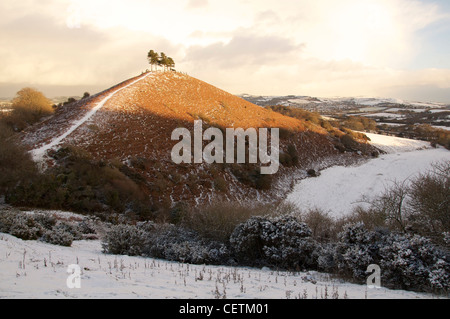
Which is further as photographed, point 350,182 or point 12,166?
point 350,182

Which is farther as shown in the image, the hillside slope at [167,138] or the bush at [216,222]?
the hillside slope at [167,138]

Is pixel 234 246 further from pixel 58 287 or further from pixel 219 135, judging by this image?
pixel 219 135

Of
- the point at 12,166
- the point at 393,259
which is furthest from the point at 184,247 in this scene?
the point at 12,166

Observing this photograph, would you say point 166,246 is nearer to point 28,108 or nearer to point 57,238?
point 57,238

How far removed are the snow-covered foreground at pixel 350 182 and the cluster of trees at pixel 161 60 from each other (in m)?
29.4

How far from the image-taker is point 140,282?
5496 mm

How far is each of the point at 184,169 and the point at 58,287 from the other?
19323mm

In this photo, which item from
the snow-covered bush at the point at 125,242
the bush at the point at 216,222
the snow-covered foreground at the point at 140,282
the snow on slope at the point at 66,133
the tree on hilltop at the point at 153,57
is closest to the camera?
the snow-covered foreground at the point at 140,282

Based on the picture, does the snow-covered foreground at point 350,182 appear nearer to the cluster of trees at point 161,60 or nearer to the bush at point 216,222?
the bush at point 216,222

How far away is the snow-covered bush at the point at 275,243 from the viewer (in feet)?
26.5

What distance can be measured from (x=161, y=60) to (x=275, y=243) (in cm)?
4452

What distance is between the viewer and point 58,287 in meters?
4.57

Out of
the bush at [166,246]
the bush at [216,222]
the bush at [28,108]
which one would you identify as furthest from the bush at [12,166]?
the bush at [28,108]

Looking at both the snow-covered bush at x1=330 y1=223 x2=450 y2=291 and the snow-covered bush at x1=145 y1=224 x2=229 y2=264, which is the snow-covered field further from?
the snow-covered bush at x1=145 y1=224 x2=229 y2=264
